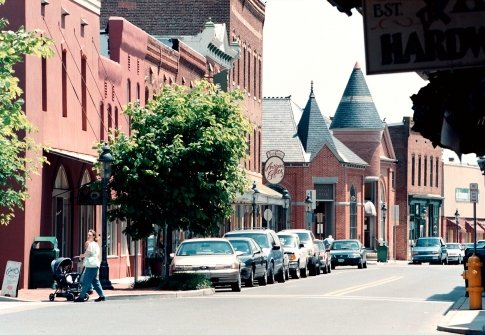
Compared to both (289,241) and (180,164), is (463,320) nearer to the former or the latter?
(180,164)

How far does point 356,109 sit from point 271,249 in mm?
53019

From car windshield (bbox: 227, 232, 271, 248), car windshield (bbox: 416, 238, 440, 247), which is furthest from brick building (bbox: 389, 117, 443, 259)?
car windshield (bbox: 227, 232, 271, 248)

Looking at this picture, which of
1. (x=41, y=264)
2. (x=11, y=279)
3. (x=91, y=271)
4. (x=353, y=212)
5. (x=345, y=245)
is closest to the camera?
(x=91, y=271)

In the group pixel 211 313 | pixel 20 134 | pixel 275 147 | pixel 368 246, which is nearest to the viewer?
pixel 211 313

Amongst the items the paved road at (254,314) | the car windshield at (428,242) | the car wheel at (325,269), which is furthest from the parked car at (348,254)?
the paved road at (254,314)

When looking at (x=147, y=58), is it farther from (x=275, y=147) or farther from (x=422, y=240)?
(x=275, y=147)

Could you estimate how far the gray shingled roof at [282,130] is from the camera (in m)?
89.6

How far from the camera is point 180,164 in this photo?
131ft

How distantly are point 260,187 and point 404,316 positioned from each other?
45.4 m

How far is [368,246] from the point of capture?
323ft

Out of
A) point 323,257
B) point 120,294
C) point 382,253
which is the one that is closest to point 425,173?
point 382,253

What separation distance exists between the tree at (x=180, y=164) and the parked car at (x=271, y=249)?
172 inches

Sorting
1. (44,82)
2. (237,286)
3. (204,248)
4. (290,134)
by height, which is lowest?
(237,286)

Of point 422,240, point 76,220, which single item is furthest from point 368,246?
point 76,220
